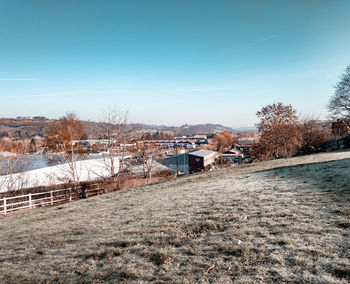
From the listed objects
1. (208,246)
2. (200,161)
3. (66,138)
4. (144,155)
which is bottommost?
(200,161)

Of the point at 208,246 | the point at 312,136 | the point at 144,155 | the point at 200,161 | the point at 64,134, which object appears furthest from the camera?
the point at 200,161

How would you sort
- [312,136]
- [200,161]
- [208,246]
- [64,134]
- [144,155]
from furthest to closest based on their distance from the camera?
[200,161] < [312,136] < [144,155] < [64,134] < [208,246]

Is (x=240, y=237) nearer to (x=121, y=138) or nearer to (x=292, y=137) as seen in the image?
(x=121, y=138)

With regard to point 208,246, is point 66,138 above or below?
above

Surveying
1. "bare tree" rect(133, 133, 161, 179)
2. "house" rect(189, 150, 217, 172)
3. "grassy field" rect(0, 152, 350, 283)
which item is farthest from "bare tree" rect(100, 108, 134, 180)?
"house" rect(189, 150, 217, 172)

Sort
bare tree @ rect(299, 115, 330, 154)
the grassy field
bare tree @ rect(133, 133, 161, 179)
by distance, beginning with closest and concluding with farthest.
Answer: the grassy field → bare tree @ rect(133, 133, 161, 179) → bare tree @ rect(299, 115, 330, 154)

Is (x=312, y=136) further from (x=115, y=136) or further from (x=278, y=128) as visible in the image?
(x=115, y=136)

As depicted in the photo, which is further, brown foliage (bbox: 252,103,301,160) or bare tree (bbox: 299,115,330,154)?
bare tree (bbox: 299,115,330,154)

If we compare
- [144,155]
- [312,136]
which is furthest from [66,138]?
[312,136]

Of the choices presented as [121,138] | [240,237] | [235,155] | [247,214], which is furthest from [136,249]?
[235,155]

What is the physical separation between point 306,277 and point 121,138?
2227 centimetres

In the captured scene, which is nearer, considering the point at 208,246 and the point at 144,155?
the point at 208,246

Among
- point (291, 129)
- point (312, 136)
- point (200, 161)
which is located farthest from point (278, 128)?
point (200, 161)

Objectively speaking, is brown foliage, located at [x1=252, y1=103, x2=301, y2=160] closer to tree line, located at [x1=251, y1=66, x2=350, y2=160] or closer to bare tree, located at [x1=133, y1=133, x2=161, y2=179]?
tree line, located at [x1=251, y1=66, x2=350, y2=160]
